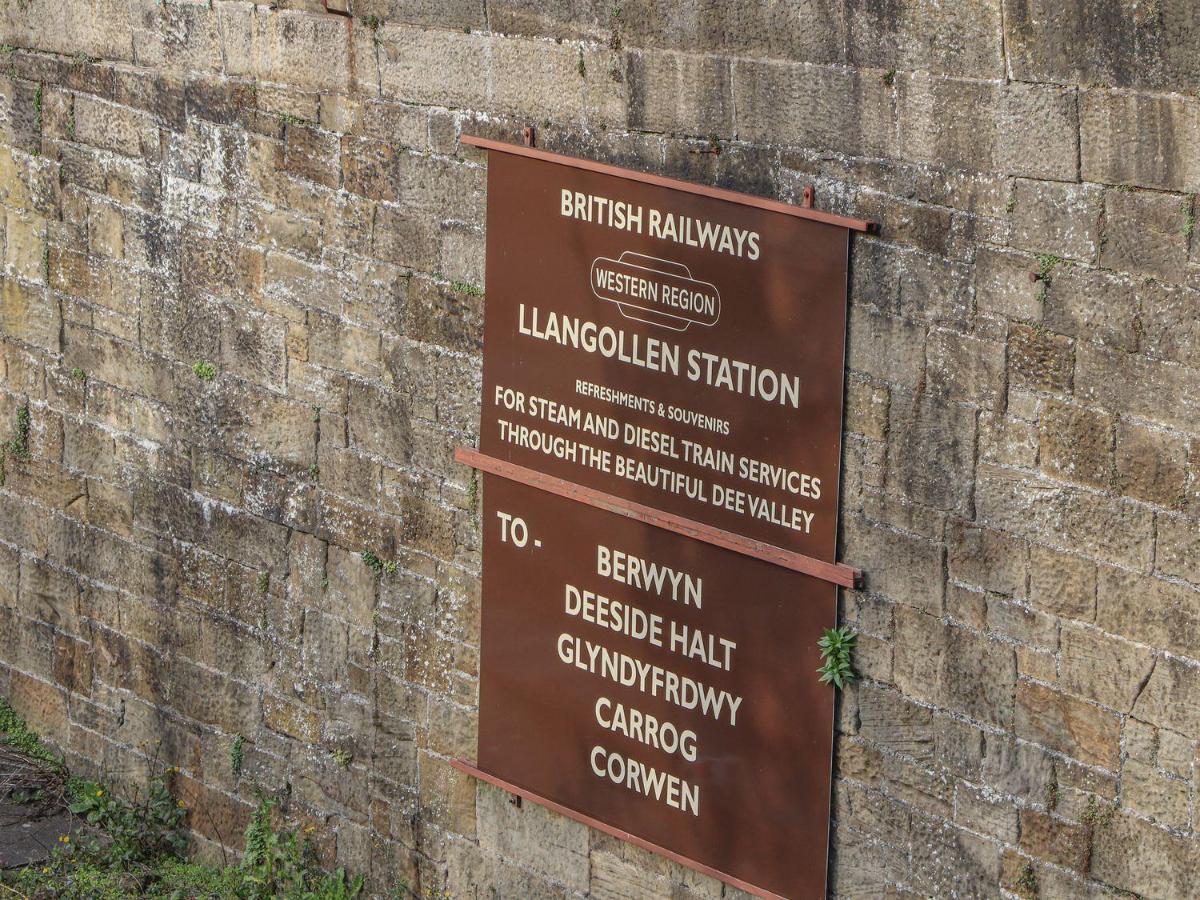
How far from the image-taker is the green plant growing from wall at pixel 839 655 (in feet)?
17.1

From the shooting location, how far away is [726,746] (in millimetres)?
5551

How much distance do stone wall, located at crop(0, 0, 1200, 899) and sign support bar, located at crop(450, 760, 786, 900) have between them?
0.31 feet

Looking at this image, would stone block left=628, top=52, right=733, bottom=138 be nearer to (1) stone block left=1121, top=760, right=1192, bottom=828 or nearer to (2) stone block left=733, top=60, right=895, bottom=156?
(2) stone block left=733, top=60, right=895, bottom=156

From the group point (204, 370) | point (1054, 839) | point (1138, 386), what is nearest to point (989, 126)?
point (1138, 386)

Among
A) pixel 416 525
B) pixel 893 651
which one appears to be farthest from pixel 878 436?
pixel 416 525

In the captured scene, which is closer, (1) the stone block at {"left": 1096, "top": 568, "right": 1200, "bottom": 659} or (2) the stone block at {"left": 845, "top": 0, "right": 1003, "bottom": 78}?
(1) the stone block at {"left": 1096, "top": 568, "right": 1200, "bottom": 659}

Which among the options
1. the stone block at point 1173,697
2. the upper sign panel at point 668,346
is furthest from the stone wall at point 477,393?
the upper sign panel at point 668,346

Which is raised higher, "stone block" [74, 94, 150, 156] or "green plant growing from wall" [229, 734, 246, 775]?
"stone block" [74, 94, 150, 156]

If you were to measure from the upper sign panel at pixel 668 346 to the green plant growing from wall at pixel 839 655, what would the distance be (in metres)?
0.24

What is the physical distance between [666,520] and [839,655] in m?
0.71

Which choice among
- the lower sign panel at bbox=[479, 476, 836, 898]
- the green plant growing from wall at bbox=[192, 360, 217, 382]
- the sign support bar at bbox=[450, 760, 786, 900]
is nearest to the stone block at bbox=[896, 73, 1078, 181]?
the lower sign panel at bbox=[479, 476, 836, 898]

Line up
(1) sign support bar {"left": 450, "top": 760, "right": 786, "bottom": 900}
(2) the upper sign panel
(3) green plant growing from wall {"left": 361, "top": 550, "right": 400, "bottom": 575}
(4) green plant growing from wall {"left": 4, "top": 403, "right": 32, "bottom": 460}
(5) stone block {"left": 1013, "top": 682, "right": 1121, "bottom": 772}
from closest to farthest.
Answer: (5) stone block {"left": 1013, "top": 682, "right": 1121, "bottom": 772}, (2) the upper sign panel, (1) sign support bar {"left": 450, "top": 760, "right": 786, "bottom": 900}, (3) green plant growing from wall {"left": 361, "top": 550, "right": 400, "bottom": 575}, (4) green plant growing from wall {"left": 4, "top": 403, "right": 32, "bottom": 460}

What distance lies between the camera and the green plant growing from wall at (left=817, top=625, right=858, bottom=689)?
17.1ft

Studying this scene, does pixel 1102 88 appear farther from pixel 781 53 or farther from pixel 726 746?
pixel 726 746
